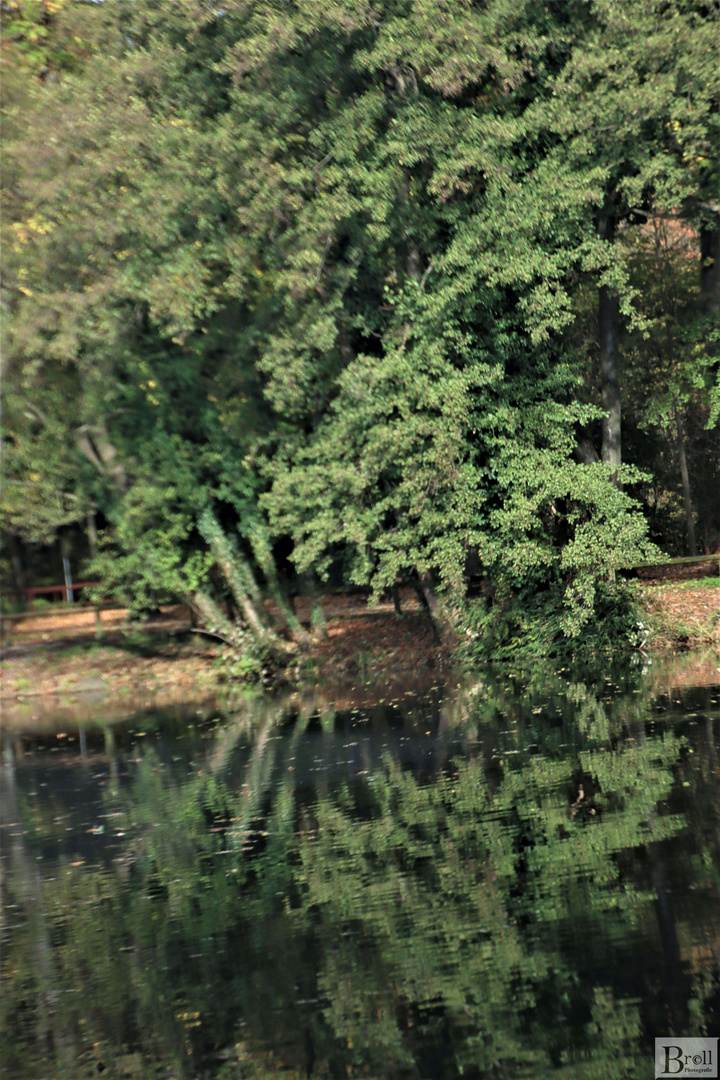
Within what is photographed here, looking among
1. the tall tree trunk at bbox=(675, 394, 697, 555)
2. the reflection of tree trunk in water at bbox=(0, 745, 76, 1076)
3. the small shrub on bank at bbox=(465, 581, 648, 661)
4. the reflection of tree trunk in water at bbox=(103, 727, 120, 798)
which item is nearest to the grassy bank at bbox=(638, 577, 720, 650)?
the small shrub on bank at bbox=(465, 581, 648, 661)

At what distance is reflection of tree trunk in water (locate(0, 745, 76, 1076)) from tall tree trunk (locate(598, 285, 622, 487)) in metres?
12.0

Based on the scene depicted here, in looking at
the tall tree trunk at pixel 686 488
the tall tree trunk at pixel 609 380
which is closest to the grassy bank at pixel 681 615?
the tall tree trunk at pixel 609 380

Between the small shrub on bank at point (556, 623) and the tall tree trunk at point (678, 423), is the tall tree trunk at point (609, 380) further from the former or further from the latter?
the tall tree trunk at point (678, 423)

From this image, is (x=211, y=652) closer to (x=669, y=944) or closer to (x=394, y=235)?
(x=394, y=235)

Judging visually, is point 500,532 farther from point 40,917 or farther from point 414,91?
point 40,917

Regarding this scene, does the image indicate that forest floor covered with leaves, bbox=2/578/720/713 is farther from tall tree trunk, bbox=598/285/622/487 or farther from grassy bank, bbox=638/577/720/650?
tall tree trunk, bbox=598/285/622/487

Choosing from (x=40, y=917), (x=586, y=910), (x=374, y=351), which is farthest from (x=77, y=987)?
(x=374, y=351)

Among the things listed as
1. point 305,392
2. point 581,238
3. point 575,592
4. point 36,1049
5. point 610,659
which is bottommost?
point 36,1049

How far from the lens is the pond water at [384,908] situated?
4.74 metres

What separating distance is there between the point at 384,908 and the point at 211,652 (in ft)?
62.2

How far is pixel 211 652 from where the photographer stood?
2511 centimetres

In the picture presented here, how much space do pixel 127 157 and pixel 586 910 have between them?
16794 mm

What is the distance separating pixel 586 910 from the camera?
593 centimetres

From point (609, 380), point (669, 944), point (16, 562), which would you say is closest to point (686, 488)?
point (609, 380)
